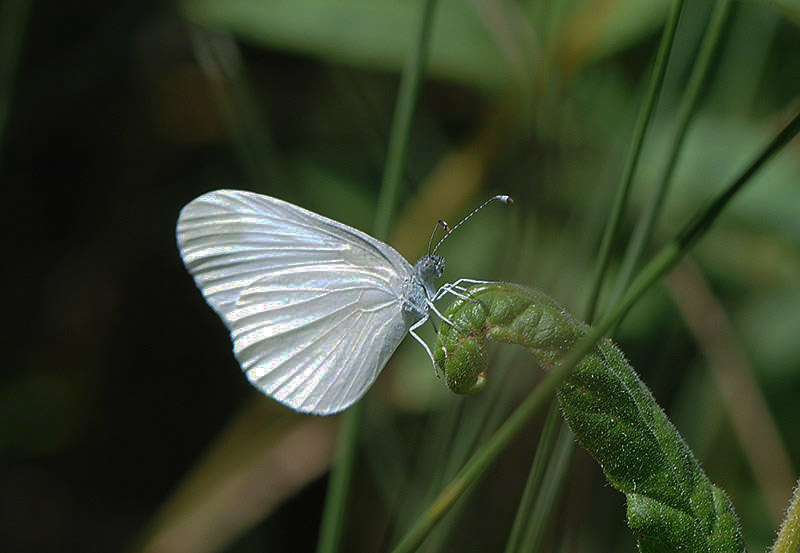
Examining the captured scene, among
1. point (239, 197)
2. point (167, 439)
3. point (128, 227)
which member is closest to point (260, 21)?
point (128, 227)

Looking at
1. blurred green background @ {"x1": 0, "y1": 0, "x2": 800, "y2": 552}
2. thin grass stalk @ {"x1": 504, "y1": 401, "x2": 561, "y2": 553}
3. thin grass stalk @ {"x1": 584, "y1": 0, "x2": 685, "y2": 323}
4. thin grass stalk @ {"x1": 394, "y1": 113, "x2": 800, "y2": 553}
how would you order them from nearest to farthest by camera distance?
thin grass stalk @ {"x1": 394, "y1": 113, "x2": 800, "y2": 553} → thin grass stalk @ {"x1": 584, "y1": 0, "x2": 685, "y2": 323} → thin grass stalk @ {"x1": 504, "y1": 401, "x2": 561, "y2": 553} → blurred green background @ {"x1": 0, "y1": 0, "x2": 800, "y2": 552}

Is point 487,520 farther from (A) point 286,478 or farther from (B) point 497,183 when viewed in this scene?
(B) point 497,183

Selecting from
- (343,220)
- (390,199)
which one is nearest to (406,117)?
(390,199)

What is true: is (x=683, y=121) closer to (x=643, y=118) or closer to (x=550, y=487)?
(x=643, y=118)

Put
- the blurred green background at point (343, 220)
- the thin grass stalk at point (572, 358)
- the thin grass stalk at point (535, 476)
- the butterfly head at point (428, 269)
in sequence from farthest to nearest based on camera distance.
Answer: the blurred green background at point (343, 220) < the butterfly head at point (428, 269) < the thin grass stalk at point (535, 476) < the thin grass stalk at point (572, 358)

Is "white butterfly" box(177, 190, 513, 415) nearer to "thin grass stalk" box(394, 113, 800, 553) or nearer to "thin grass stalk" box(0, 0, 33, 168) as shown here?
"thin grass stalk" box(394, 113, 800, 553)

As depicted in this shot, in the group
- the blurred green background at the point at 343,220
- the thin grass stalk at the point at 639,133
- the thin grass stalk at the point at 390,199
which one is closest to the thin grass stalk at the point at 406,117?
the thin grass stalk at the point at 390,199

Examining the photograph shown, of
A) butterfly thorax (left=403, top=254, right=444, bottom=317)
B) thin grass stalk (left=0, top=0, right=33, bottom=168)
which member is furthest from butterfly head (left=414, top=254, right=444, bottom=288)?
thin grass stalk (left=0, top=0, right=33, bottom=168)

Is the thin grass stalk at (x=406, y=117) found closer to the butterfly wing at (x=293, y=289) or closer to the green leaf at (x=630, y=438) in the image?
the butterfly wing at (x=293, y=289)
